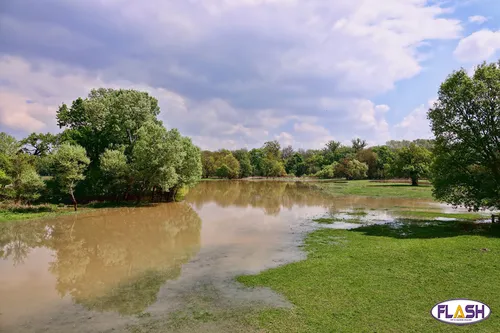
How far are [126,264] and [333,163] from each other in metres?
103

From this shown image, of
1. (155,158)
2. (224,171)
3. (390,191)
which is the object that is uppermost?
(155,158)

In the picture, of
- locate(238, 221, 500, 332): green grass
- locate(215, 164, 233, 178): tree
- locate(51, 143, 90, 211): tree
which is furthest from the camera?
locate(215, 164, 233, 178): tree

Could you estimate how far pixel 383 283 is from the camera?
35.5ft

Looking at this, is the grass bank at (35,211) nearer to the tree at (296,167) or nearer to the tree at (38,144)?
the tree at (38,144)

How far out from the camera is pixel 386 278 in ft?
37.0

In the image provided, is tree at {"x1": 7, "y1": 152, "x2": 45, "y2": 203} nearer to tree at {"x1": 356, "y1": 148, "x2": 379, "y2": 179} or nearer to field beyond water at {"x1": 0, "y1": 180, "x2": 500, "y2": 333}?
field beyond water at {"x1": 0, "y1": 180, "x2": 500, "y2": 333}

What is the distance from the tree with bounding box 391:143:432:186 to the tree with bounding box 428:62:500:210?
44.3 m

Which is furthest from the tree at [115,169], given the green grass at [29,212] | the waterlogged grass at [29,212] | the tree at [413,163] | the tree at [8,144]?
the tree at [413,163]

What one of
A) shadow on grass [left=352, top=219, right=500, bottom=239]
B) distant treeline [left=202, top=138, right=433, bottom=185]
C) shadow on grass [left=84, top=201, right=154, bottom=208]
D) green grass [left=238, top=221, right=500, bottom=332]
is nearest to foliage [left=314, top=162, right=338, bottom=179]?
distant treeline [left=202, top=138, right=433, bottom=185]

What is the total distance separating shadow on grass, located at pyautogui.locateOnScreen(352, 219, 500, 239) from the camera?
18.2 meters

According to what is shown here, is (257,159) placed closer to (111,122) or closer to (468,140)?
(111,122)

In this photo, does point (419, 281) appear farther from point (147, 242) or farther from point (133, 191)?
point (133, 191)

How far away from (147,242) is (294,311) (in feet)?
44.3

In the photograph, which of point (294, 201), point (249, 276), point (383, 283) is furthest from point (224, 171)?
point (383, 283)
